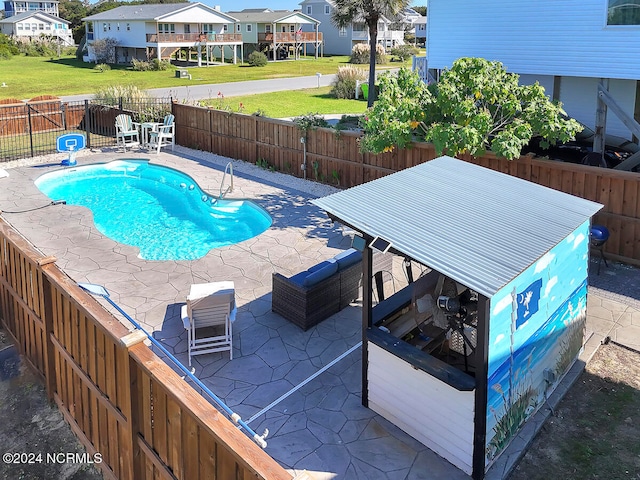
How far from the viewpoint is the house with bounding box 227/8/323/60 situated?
215 ft

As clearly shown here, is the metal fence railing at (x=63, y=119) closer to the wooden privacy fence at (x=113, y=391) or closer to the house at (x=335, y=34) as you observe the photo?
the wooden privacy fence at (x=113, y=391)

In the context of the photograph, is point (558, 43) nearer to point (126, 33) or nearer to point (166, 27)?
point (166, 27)

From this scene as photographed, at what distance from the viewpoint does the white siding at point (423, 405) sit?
18.2ft

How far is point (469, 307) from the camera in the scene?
604 cm

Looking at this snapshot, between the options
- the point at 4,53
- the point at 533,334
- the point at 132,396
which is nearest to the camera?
the point at 132,396

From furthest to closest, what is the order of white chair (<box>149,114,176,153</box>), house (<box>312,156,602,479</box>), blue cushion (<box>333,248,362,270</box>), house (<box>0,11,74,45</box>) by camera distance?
house (<box>0,11,74,45</box>)
white chair (<box>149,114,176,153</box>)
blue cushion (<box>333,248,362,270</box>)
house (<box>312,156,602,479</box>)

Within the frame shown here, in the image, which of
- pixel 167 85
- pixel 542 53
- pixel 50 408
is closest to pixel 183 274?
pixel 50 408

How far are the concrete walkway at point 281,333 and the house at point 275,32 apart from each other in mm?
55202

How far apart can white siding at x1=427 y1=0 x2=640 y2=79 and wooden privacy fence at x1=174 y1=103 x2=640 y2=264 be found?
185 inches

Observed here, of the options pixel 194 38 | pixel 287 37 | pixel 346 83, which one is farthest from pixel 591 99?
pixel 287 37

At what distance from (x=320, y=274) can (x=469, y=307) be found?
293 centimetres

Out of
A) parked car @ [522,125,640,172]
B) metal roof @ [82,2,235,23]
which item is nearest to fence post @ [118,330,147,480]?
parked car @ [522,125,640,172]

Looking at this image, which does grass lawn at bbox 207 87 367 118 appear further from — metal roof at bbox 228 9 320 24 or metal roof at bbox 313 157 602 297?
metal roof at bbox 228 9 320 24

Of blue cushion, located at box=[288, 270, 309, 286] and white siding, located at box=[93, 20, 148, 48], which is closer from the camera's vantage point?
blue cushion, located at box=[288, 270, 309, 286]
